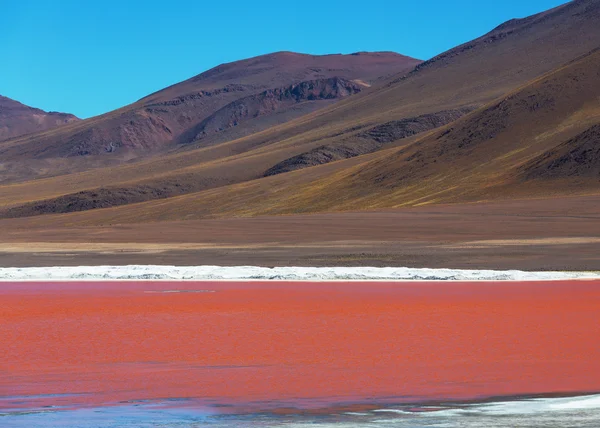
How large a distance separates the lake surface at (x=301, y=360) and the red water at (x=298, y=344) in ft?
0.09

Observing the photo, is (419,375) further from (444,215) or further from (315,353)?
(444,215)

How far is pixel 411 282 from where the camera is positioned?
85.6 feet

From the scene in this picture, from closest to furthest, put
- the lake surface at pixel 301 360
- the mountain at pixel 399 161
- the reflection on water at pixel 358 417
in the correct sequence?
1. the reflection on water at pixel 358 417
2. the lake surface at pixel 301 360
3. the mountain at pixel 399 161

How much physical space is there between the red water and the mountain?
212ft

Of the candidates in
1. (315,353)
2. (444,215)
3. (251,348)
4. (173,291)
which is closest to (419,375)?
(315,353)

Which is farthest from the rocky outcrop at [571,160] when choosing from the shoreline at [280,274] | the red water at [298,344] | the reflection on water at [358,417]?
the reflection on water at [358,417]

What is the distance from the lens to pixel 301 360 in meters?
12.5

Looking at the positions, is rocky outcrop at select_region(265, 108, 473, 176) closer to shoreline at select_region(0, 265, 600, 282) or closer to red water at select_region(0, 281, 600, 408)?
shoreline at select_region(0, 265, 600, 282)

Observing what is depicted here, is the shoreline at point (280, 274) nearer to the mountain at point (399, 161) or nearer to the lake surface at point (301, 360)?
the lake surface at point (301, 360)

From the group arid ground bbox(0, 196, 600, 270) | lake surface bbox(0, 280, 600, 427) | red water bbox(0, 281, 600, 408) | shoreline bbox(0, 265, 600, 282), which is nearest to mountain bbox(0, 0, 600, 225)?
arid ground bbox(0, 196, 600, 270)

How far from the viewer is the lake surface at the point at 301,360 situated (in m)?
9.05

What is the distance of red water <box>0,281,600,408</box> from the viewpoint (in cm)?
1051

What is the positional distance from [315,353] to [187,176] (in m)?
125

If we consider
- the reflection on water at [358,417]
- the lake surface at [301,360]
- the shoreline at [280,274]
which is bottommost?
the reflection on water at [358,417]
